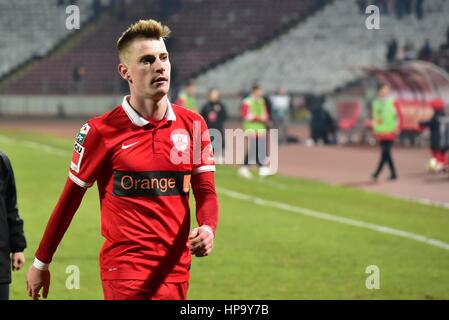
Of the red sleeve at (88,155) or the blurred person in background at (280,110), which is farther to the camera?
the blurred person in background at (280,110)

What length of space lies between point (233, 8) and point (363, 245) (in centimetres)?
5065

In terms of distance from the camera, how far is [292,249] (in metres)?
Answer: 15.7

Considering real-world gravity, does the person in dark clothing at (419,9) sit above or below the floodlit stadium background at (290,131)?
above

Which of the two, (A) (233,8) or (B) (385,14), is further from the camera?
(A) (233,8)

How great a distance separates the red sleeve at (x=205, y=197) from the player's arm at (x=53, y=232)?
62cm

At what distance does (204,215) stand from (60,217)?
78 cm

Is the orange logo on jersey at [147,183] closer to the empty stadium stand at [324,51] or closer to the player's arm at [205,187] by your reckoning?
the player's arm at [205,187]

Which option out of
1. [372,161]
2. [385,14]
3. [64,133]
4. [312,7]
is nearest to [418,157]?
[372,161]

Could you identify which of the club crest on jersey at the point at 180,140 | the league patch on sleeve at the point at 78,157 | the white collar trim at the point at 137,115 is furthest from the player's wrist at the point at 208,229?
the league patch on sleeve at the point at 78,157

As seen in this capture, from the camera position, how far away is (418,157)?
109 feet

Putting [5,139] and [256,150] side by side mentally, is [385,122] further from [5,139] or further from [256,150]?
[5,139]

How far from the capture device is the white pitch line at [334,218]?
16.5 metres

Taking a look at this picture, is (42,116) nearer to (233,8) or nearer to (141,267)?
(233,8)

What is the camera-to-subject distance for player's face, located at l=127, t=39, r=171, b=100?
19.0ft
